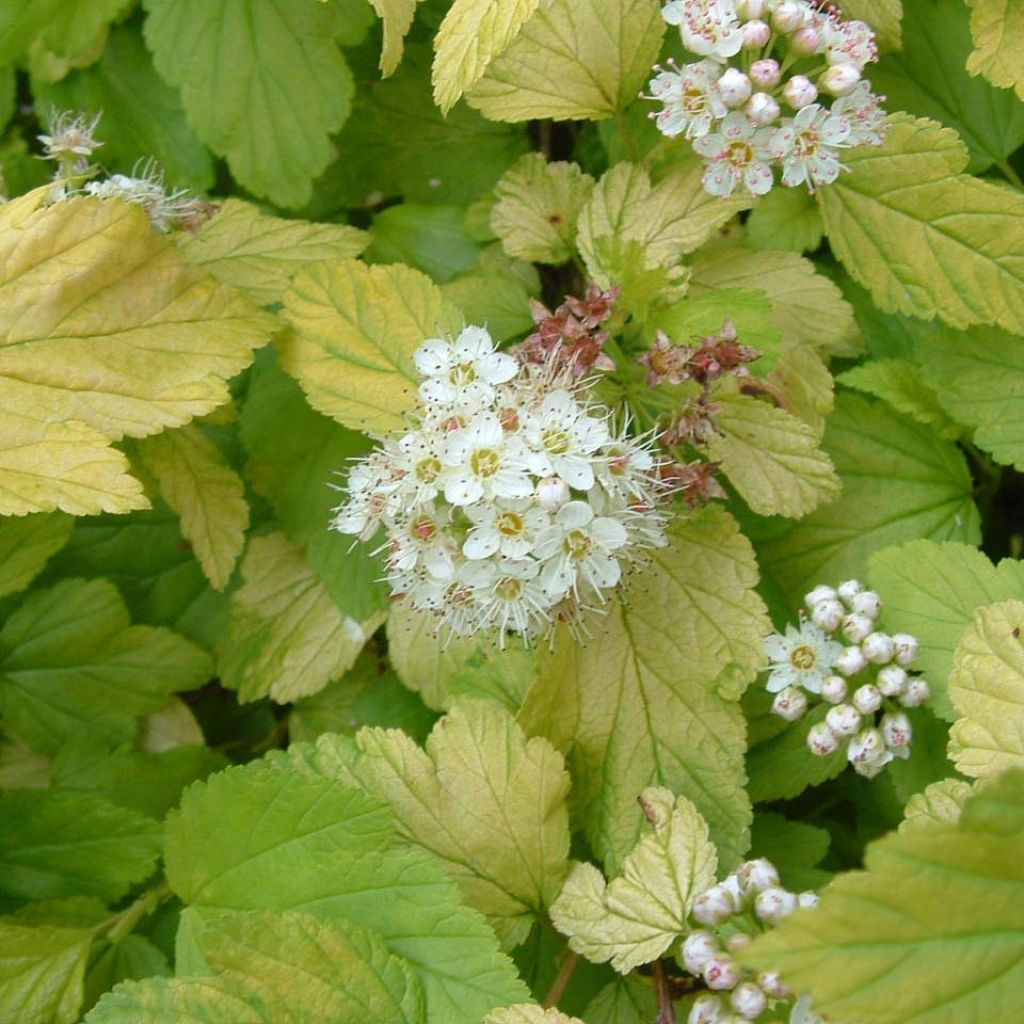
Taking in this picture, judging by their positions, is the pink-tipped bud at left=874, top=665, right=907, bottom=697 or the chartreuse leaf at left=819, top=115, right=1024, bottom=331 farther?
the chartreuse leaf at left=819, top=115, right=1024, bottom=331

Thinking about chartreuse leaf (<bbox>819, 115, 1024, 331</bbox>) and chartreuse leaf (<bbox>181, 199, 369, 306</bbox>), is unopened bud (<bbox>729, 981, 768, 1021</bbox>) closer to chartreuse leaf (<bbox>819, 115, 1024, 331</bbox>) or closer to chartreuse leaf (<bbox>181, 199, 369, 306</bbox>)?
chartreuse leaf (<bbox>819, 115, 1024, 331</bbox>)

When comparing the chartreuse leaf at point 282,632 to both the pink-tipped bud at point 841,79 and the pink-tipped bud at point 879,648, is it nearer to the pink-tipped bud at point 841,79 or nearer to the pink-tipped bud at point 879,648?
the pink-tipped bud at point 879,648

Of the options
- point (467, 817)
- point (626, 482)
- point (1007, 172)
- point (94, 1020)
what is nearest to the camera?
point (94, 1020)

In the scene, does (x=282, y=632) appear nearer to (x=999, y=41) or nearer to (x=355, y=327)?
(x=355, y=327)

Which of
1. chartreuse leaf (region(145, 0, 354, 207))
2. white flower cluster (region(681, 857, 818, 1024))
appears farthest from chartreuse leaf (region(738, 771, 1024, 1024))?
chartreuse leaf (region(145, 0, 354, 207))

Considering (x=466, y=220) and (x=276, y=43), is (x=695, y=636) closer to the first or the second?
(x=466, y=220)

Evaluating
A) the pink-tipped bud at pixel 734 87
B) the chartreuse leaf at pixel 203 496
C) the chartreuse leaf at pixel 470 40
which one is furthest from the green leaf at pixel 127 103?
the pink-tipped bud at pixel 734 87

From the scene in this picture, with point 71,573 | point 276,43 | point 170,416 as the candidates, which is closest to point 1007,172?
point 276,43
